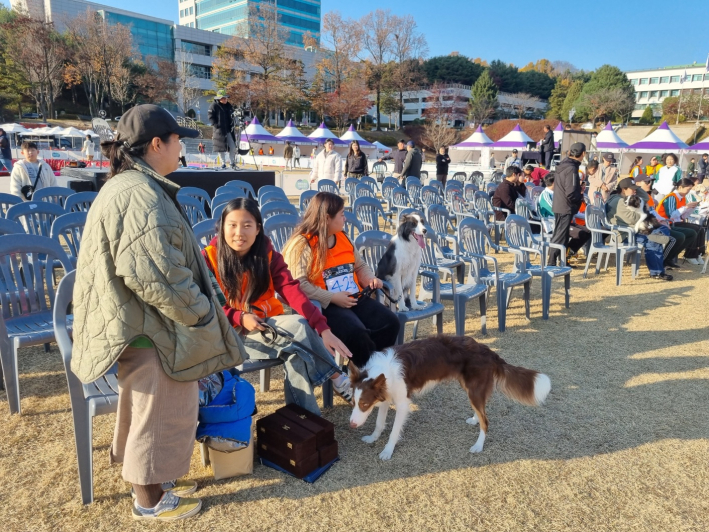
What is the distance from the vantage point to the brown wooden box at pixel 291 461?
260cm

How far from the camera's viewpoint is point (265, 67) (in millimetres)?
49281

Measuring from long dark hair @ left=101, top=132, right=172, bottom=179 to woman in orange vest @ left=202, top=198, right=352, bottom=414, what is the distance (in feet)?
2.89

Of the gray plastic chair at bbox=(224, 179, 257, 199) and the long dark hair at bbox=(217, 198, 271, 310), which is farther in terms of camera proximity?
the gray plastic chair at bbox=(224, 179, 257, 199)

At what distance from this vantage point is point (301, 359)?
288cm

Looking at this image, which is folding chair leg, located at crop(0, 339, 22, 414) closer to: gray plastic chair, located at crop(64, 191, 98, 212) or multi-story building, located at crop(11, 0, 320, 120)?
gray plastic chair, located at crop(64, 191, 98, 212)

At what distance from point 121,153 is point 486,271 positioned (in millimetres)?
4520

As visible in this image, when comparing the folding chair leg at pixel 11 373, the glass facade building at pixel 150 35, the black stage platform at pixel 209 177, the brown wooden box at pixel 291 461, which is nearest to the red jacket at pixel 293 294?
the brown wooden box at pixel 291 461

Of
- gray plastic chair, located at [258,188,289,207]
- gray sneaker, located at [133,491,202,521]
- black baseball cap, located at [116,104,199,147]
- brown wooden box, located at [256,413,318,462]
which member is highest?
black baseball cap, located at [116,104,199,147]

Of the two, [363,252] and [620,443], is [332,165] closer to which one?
[363,252]

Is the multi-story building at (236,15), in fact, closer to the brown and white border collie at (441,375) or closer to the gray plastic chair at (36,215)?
the gray plastic chair at (36,215)

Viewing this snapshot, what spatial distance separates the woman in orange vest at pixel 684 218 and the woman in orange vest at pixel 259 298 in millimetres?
7448

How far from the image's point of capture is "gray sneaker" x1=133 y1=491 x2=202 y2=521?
2.24 meters

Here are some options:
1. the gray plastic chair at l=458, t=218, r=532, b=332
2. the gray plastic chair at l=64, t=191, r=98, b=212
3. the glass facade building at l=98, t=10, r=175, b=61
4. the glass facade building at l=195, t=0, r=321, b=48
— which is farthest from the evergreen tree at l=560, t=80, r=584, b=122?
the gray plastic chair at l=64, t=191, r=98, b=212

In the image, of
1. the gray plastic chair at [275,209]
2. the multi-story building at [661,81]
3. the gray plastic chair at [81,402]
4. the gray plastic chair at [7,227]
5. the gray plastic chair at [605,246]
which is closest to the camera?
the gray plastic chair at [81,402]
